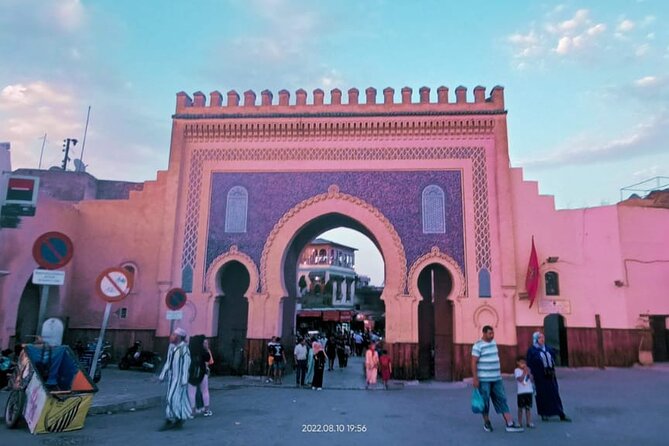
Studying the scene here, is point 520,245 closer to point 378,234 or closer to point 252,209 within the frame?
point 378,234

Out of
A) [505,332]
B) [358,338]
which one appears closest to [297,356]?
[505,332]

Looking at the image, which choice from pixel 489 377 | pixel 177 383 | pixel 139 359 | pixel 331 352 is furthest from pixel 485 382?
pixel 331 352

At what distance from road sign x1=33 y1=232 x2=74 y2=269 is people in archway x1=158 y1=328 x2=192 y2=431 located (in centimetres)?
182

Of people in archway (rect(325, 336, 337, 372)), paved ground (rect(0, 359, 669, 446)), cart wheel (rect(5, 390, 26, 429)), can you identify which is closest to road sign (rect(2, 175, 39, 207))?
cart wheel (rect(5, 390, 26, 429))

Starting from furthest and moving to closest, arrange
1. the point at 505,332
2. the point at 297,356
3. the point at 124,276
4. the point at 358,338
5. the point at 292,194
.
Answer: the point at 358,338 → the point at 292,194 → the point at 505,332 → the point at 297,356 → the point at 124,276

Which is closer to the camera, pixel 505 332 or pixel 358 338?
pixel 505 332

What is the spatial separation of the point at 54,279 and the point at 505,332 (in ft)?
35.5

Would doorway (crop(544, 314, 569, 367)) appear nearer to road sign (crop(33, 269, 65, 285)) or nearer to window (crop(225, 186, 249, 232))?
window (crop(225, 186, 249, 232))

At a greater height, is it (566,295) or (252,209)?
(252,209)

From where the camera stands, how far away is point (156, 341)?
44.8ft

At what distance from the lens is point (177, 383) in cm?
667

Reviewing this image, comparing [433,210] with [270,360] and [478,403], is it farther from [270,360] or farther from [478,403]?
[478,403]

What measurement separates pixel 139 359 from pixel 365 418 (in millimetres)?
8119

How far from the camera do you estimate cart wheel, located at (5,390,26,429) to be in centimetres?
628
